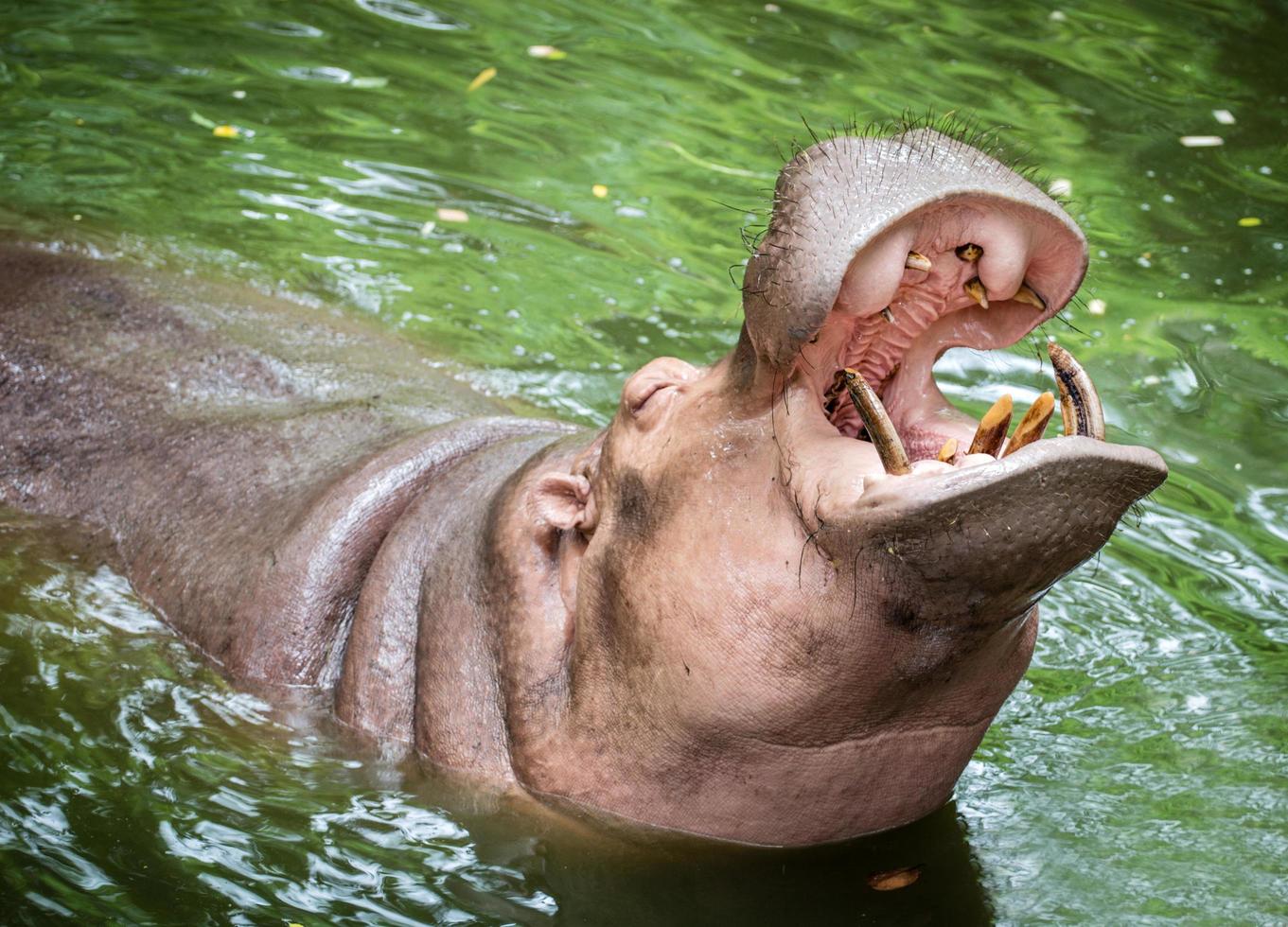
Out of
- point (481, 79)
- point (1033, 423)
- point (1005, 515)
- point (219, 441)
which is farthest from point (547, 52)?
point (1005, 515)

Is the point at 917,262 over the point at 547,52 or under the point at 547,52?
over

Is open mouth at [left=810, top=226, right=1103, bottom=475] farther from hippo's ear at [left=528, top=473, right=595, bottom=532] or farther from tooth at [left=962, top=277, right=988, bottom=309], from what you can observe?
hippo's ear at [left=528, top=473, right=595, bottom=532]

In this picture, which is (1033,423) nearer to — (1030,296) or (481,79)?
(1030,296)

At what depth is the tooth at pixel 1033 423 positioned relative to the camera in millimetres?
3215

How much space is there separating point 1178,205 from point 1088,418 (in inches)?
244

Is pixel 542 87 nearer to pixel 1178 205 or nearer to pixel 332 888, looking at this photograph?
pixel 1178 205

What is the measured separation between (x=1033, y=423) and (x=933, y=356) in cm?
56

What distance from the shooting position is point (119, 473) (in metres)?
5.36

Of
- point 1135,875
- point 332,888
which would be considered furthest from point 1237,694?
point 332,888

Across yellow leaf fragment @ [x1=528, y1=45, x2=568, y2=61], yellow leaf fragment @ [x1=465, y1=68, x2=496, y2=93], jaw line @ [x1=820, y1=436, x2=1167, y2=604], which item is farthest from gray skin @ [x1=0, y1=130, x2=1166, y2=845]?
yellow leaf fragment @ [x1=528, y1=45, x2=568, y2=61]

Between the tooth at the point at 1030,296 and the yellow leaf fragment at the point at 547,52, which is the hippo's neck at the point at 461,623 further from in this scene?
the yellow leaf fragment at the point at 547,52

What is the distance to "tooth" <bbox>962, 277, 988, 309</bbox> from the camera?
3.49 metres

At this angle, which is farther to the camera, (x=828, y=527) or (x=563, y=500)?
(x=563, y=500)

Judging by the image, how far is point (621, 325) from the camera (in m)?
7.51
